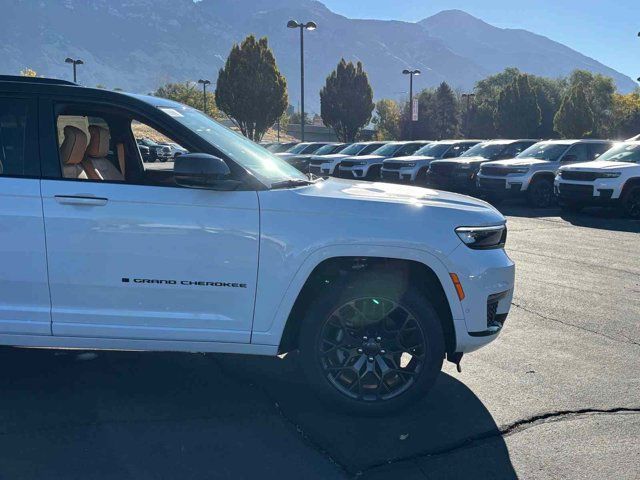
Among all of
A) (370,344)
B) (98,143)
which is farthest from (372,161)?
(370,344)

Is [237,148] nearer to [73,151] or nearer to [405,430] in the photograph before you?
[73,151]

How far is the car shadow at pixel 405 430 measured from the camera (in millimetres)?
3281

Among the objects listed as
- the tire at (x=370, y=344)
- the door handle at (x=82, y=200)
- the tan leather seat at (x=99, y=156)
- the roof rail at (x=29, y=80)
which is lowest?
the tire at (x=370, y=344)

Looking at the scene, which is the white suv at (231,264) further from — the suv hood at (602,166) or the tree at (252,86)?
the tree at (252,86)

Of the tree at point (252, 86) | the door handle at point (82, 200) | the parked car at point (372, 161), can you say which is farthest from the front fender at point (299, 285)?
the tree at point (252, 86)

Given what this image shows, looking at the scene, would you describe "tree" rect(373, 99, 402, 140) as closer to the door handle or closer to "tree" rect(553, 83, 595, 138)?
"tree" rect(553, 83, 595, 138)

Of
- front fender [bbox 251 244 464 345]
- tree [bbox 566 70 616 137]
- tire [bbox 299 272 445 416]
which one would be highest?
tree [bbox 566 70 616 137]

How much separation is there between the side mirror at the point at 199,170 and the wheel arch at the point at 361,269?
0.78 meters

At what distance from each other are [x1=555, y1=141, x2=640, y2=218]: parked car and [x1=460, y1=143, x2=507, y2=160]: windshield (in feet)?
13.4

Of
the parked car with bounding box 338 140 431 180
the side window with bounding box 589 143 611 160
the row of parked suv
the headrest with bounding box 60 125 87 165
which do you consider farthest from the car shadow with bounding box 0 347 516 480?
the parked car with bounding box 338 140 431 180

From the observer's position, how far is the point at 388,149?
23.0 m

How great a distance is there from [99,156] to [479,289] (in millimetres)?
2715

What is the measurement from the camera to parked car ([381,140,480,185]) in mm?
19312

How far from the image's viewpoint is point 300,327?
380 cm
